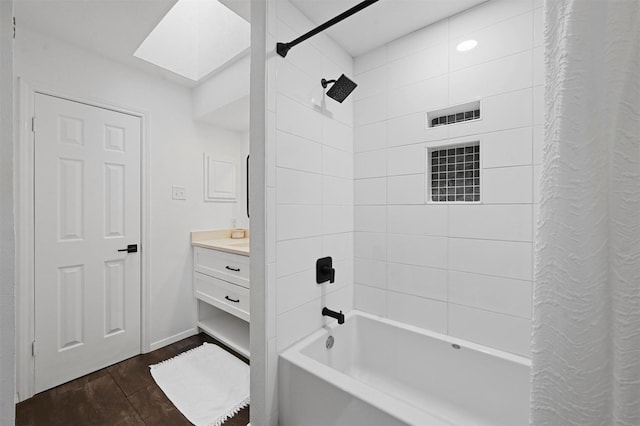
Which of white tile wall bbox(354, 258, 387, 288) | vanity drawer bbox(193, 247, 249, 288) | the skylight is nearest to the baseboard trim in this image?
vanity drawer bbox(193, 247, 249, 288)

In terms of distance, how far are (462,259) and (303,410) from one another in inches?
46.1

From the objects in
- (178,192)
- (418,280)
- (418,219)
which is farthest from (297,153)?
(178,192)

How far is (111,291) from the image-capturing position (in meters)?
2.14

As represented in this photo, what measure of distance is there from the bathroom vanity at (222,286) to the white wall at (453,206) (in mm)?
928

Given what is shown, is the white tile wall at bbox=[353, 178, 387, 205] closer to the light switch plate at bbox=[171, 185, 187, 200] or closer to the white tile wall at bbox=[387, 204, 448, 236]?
the white tile wall at bbox=[387, 204, 448, 236]

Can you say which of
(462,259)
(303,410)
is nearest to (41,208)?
(303,410)

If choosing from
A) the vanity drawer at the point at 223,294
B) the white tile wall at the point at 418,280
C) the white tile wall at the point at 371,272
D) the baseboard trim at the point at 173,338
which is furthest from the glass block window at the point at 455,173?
the baseboard trim at the point at 173,338

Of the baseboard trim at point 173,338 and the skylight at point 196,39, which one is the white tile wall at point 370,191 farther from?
the baseboard trim at point 173,338

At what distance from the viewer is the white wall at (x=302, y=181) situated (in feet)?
4.57

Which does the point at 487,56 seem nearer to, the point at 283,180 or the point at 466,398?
the point at 283,180

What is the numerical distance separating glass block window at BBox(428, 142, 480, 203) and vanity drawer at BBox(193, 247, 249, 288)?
1.48 m

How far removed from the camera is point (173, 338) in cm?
250

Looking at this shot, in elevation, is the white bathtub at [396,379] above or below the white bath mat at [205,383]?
above

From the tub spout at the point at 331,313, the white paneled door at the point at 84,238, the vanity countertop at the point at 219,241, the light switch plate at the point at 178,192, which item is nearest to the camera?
the tub spout at the point at 331,313
